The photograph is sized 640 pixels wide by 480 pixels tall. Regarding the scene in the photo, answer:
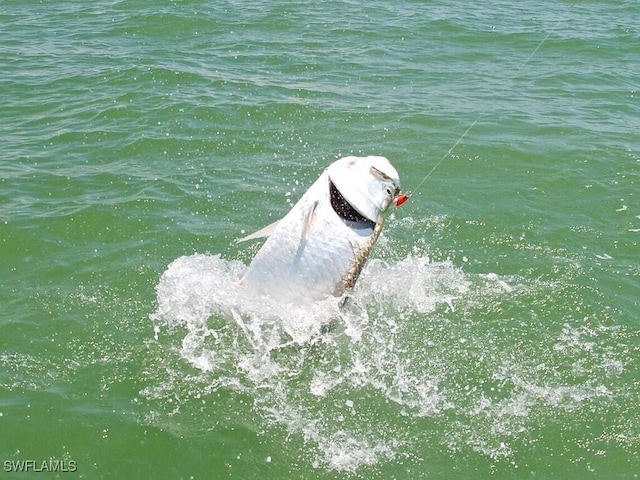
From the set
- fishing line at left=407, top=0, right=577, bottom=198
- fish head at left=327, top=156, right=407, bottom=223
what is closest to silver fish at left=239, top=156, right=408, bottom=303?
fish head at left=327, top=156, right=407, bottom=223

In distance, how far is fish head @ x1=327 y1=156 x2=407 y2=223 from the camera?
7.01 meters

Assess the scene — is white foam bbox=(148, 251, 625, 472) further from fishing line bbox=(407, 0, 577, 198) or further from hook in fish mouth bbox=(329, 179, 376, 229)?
fishing line bbox=(407, 0, 577, 198)

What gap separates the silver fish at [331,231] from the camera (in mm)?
7031

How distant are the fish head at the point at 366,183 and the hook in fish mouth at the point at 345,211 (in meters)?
0.06

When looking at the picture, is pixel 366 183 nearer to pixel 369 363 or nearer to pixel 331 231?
pixel 331 231

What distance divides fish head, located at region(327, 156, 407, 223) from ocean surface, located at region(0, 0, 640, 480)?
1.01m

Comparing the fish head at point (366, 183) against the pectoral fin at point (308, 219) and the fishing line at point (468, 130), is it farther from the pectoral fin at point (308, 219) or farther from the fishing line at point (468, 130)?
the fishing line at point (468, 130)

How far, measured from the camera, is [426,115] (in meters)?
13.4

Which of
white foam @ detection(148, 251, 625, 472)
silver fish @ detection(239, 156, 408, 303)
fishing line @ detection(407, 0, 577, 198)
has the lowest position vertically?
white foam @ detection(148, 251, 625, 472)

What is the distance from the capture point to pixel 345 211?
7141 mm

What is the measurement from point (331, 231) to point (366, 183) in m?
0.55

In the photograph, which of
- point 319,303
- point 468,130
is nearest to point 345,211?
point 319,303

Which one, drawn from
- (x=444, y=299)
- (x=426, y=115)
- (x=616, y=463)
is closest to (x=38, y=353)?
(x=444, y=299)

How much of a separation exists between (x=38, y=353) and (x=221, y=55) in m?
9.50
